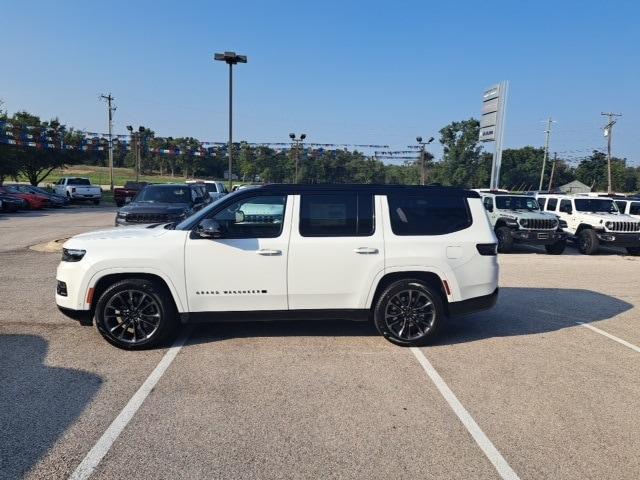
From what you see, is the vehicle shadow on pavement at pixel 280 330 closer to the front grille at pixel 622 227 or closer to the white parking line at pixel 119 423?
the white parking line at pixel 119 423

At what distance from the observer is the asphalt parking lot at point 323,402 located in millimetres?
3145

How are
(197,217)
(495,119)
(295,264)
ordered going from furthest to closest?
(495,119)
(197,217)
(295,264)

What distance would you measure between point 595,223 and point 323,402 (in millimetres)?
13886

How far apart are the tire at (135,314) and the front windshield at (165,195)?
26.6ft

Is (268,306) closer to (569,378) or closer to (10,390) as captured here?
(10,390)

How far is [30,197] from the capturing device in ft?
95.3

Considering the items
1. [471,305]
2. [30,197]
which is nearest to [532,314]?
[471,305]

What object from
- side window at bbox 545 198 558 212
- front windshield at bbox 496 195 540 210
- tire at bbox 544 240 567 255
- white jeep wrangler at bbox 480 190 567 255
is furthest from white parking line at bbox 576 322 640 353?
side window at bbox 545 198 558 212

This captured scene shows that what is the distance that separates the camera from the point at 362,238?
17.2 ft

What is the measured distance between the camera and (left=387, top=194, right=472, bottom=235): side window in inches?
211

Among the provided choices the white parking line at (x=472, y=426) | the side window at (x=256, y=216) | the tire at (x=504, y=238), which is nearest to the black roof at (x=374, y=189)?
the side window at (x=256, y=216)

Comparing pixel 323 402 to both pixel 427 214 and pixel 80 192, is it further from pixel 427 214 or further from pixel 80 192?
pixel 80 192

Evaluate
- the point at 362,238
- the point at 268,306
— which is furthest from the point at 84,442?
the point at 362,238

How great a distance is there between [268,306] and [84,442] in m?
2.26
